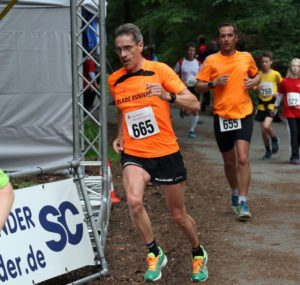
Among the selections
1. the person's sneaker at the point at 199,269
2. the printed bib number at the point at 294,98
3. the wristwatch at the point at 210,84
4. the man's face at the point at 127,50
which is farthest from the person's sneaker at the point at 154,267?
the printed bib number at the point at 294,98

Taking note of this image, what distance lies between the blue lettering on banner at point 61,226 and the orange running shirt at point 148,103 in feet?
2.39

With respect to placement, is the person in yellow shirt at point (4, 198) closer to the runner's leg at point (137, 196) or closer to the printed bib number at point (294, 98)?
→ the runner's leg at point (137, 196)

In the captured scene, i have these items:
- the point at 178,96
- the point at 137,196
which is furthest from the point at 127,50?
the point at 137,196

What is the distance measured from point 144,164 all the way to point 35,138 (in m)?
5.30

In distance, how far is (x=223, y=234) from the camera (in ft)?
21.6

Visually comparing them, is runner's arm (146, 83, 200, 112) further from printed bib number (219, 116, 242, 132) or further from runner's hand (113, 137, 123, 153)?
printed bib number (219, 116, 242, 132)

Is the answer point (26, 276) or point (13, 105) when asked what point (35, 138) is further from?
point (26, 276)

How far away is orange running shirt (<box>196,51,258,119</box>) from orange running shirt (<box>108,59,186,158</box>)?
2147 mm

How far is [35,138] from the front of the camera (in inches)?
394

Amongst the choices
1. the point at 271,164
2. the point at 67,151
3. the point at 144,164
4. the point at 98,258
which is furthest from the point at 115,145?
the point at 271,164

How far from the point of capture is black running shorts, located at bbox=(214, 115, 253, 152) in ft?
23.2

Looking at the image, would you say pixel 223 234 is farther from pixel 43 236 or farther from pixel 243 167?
pixel 43 236

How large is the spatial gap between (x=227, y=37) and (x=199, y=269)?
2955 mm

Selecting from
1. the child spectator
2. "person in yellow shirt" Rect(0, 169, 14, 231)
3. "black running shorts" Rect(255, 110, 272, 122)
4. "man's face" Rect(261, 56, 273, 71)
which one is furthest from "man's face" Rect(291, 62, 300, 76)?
"person in yellow shirt" Rect(0, 169, 14, 231)
